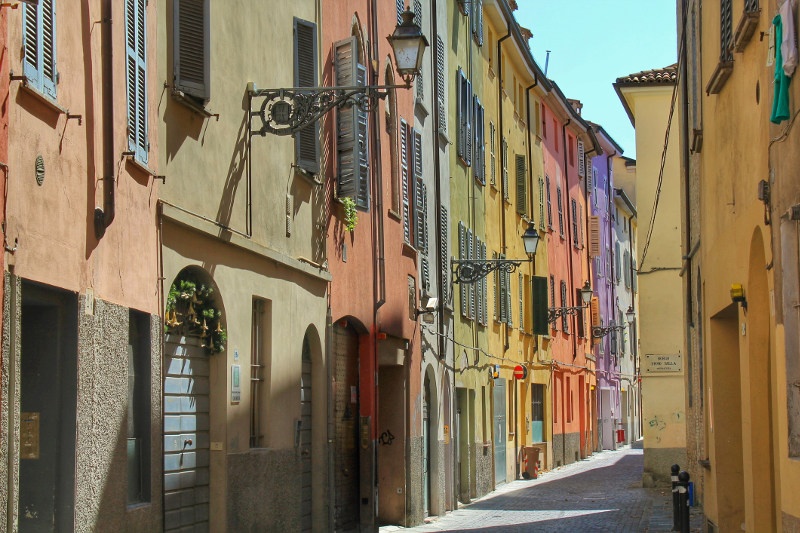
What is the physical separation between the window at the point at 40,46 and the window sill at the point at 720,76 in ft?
23.1

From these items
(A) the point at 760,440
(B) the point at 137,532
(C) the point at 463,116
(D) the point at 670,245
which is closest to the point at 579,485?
(D) the point at 670,245

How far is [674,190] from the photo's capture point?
102ft

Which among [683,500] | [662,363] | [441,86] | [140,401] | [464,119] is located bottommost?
[683,500]

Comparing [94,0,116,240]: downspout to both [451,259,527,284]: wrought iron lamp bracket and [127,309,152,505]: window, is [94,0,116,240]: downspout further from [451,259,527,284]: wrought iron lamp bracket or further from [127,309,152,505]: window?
[451,259,527,284]: wrought iron lamp bracket

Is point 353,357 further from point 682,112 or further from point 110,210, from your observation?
point 110,210

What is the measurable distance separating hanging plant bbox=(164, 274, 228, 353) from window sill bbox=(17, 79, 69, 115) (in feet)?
9.19

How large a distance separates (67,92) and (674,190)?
24208 millimetres

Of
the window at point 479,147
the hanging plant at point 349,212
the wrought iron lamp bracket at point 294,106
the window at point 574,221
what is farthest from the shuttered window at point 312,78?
the window at point 574,221

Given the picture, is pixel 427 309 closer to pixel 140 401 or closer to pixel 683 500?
pixel 683 500

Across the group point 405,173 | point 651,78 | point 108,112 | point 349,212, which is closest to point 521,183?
point 651,78

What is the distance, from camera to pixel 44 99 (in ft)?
26.4

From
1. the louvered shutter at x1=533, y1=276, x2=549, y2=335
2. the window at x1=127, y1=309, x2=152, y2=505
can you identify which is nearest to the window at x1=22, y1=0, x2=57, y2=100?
the window at x1=127, y1=309, x2=152, y2=505

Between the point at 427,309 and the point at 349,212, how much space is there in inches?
224

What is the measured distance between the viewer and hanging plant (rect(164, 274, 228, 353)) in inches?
442
